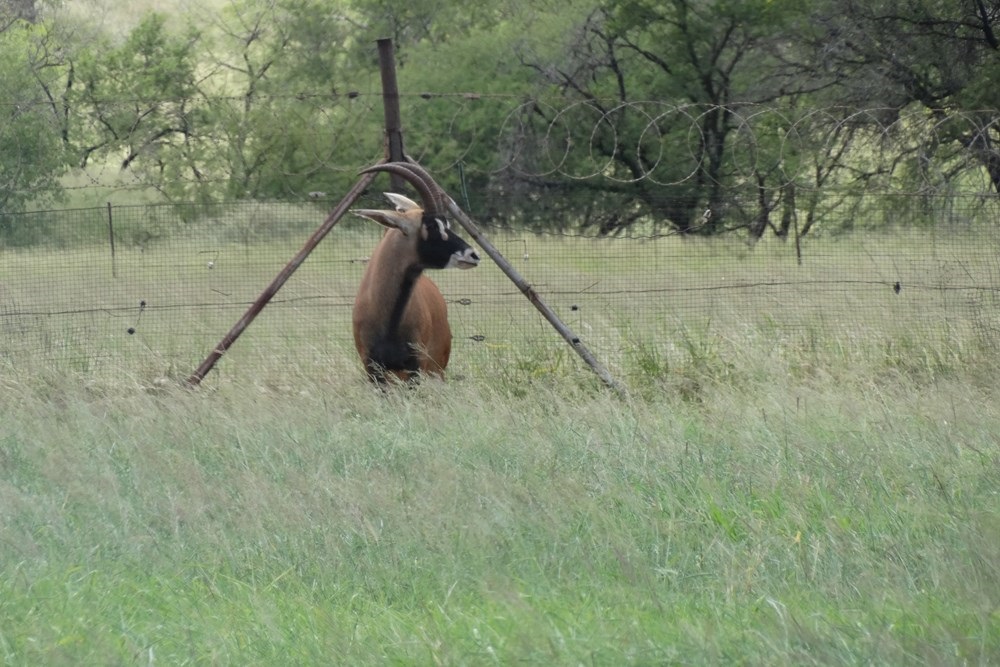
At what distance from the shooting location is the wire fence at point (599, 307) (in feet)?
30.7

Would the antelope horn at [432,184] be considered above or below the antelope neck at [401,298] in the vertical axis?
above

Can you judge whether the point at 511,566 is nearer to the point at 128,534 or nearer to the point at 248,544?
the point at 248,544

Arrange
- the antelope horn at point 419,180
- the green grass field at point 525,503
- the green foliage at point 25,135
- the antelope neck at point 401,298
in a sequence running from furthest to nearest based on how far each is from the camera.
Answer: the green foliage at point 25,135 → the antelope neck at point 401,298 → the antelope horn at point 419,180 → the green grass field at point 525,503

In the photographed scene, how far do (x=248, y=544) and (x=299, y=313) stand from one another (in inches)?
270

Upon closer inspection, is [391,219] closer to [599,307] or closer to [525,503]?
[599,307]

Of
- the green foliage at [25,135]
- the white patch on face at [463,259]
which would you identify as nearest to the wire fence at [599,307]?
the white patch on face at [463,259]

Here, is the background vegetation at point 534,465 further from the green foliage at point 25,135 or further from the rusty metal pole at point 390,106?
the green foliage at point 25,135

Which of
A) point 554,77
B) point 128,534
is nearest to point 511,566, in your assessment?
point 128,534

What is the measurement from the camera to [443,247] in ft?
28.5

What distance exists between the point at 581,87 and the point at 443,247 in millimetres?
18654

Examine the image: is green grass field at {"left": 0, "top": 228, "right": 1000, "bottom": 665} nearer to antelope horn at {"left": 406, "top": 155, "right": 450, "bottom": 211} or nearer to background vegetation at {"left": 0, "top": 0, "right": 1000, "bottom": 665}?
background vegetation at {"left": 0, "top": 0, "right": 1000, "bottom": 665}

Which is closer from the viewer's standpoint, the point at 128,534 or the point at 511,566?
the point at 511,566

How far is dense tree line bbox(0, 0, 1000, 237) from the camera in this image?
20.1m

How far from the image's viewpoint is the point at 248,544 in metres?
5.09
